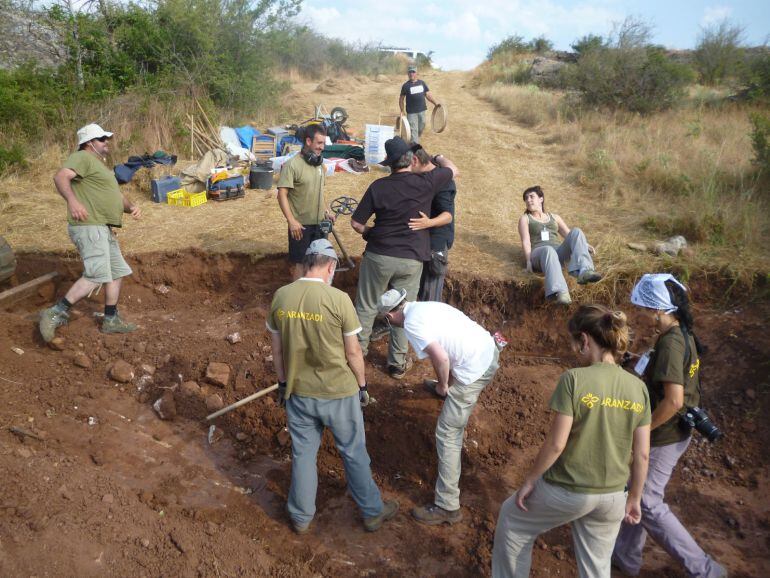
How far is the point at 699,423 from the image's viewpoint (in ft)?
10.6

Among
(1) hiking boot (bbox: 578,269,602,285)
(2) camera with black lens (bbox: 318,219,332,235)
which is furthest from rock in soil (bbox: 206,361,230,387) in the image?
(1) hiking boot (bbox: 578,269,602,285)

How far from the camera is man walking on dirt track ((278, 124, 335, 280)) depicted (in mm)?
5887

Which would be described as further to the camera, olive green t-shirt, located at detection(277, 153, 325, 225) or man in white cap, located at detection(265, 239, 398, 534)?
olive green t-shirt, located at detection(277, 153, 325, 225)

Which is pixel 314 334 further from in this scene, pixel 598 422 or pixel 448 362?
pixel 598 422

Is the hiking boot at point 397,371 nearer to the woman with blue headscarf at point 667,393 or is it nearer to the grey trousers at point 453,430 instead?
the grey trousers at point 453,430

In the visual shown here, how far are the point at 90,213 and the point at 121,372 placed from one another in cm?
155

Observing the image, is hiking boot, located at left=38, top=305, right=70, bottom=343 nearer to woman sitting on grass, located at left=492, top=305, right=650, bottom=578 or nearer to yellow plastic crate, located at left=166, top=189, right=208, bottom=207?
yellow plastic crate, located at left=166, top=189, right=208, bottom=207

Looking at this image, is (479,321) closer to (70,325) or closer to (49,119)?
(70,325)

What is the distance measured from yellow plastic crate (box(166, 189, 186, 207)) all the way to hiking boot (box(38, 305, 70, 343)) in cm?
415

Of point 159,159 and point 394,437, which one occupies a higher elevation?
point 159,159

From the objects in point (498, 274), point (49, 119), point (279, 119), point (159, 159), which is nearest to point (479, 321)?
point (498, 274)

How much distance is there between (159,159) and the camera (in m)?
10.4

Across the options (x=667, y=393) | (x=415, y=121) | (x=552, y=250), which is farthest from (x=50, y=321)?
(x=415, y=121)

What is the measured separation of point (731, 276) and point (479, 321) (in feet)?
9.32
